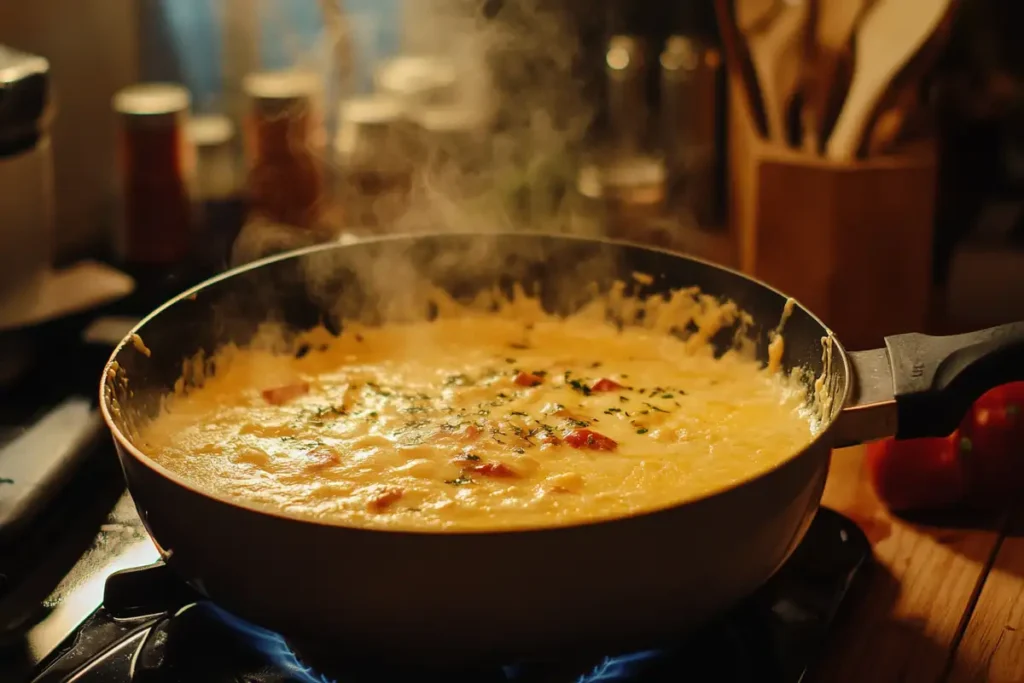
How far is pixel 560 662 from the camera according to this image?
2.92ft

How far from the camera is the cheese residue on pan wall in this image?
1075 mm

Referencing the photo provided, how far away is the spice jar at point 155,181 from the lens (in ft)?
6.61

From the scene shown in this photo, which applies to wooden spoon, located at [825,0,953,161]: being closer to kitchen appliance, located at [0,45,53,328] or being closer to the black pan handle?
the black pan handle

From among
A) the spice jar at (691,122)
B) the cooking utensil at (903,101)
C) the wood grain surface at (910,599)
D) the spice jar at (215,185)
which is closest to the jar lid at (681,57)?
the spice jar at (691,122)

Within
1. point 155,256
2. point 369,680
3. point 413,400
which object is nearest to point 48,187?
point 155,256

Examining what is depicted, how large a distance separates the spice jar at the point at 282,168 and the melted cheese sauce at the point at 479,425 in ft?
2.17

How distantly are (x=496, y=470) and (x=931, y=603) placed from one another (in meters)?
0.47

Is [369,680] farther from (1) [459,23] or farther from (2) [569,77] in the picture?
(1) [459,23]

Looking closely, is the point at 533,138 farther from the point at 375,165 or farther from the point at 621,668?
the point at 621,668

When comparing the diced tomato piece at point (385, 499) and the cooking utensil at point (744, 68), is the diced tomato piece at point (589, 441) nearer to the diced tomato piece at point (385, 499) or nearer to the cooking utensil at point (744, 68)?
the diced tomato piece at point (385, 499)

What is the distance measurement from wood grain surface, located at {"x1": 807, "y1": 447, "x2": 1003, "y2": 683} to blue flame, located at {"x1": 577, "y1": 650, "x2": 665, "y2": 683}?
0.16 meters

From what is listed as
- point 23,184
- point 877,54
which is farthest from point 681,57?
point 23,184

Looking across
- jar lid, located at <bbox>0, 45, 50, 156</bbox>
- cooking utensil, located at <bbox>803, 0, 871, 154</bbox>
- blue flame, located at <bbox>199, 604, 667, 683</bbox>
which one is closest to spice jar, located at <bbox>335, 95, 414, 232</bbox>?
jar lid, located at <bbox>0, 45, 50, 156</bbox>

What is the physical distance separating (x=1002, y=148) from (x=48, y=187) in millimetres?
1661
